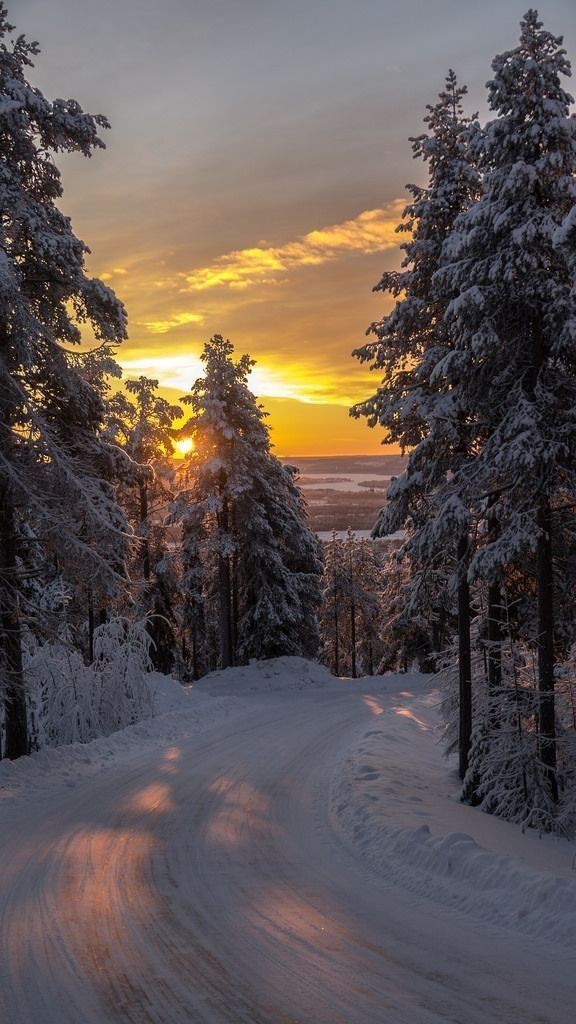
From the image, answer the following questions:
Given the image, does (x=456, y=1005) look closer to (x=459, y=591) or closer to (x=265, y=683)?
(x=459, y=591)

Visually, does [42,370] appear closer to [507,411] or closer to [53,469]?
[53,469]

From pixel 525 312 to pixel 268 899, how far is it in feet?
34.9

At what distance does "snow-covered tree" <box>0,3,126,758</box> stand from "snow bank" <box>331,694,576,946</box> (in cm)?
630

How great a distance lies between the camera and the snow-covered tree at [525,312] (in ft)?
40.8

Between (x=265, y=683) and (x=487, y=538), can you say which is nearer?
(x=487, y=538)

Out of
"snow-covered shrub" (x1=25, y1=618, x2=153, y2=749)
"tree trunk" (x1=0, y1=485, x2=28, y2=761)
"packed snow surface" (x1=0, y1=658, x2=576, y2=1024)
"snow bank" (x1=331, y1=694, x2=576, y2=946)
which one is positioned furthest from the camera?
"snow-covered shrub" (x1=25, y1=618, x2=153, y2=749)

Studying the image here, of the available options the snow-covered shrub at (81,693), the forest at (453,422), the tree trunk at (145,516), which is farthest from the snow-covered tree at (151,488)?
the forest at (453,422)

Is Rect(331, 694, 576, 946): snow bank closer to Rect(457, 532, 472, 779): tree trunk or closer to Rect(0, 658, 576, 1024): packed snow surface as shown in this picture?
→ Rect(0, 658, 576, 1024): packed snow surface

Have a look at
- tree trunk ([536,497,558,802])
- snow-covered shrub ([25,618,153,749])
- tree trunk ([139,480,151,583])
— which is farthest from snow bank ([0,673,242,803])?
tree trunk ([139,480,151,583])

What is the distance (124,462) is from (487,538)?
7894 mm

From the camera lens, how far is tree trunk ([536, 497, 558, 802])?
13102 millimetres

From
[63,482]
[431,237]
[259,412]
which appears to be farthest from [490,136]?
[259,412]

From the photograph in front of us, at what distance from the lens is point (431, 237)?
15.7 metres

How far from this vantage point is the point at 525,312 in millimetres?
13305
